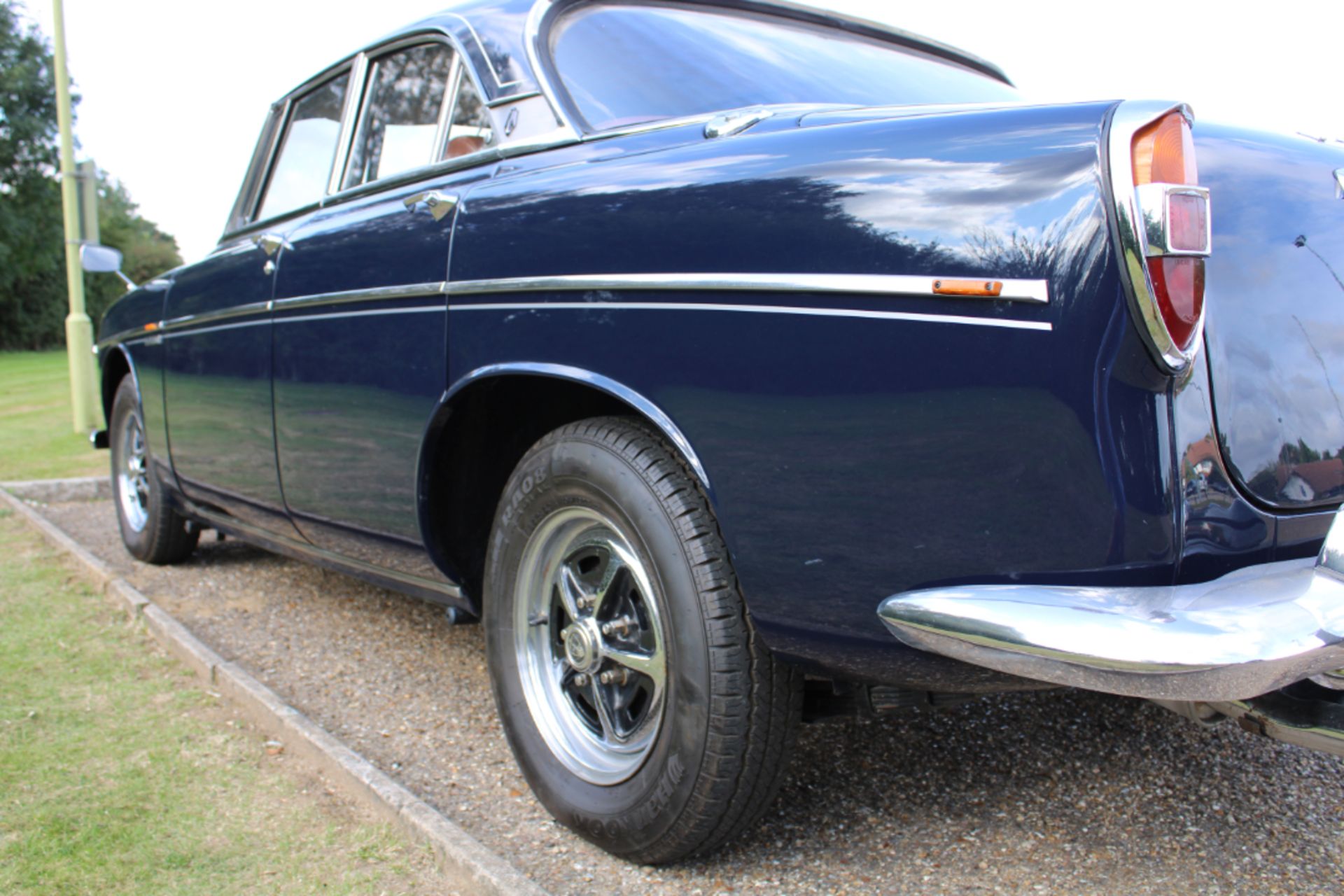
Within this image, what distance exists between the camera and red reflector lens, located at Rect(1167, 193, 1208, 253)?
1459 millimetres

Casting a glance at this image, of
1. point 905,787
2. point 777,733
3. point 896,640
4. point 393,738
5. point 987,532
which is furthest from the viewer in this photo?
point 393,738

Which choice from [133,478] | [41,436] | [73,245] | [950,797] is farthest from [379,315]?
[41,436]

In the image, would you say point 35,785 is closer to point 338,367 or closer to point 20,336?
point 338,367

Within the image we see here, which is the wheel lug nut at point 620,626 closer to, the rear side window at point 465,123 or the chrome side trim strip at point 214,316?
the rear side window at point 465,123

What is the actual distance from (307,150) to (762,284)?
8.94 feet

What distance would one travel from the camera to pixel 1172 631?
4.58ft

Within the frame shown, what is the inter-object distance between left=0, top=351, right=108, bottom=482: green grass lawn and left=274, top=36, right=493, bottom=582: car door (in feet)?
17.3

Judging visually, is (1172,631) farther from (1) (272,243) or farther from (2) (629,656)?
(1) (272,243)

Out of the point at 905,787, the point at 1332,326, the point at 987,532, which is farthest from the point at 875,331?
the point at 905,787

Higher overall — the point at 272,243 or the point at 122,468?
the point at 272,243

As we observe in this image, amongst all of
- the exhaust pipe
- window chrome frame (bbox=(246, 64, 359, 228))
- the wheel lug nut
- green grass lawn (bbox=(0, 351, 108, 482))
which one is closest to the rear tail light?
the exhaust pipe

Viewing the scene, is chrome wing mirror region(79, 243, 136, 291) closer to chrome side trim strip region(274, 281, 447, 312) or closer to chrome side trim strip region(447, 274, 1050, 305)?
chrome side trim strip region(274, 281, 447, 312)

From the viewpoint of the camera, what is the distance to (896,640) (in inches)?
66.7

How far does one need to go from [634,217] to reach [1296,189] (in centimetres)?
112
